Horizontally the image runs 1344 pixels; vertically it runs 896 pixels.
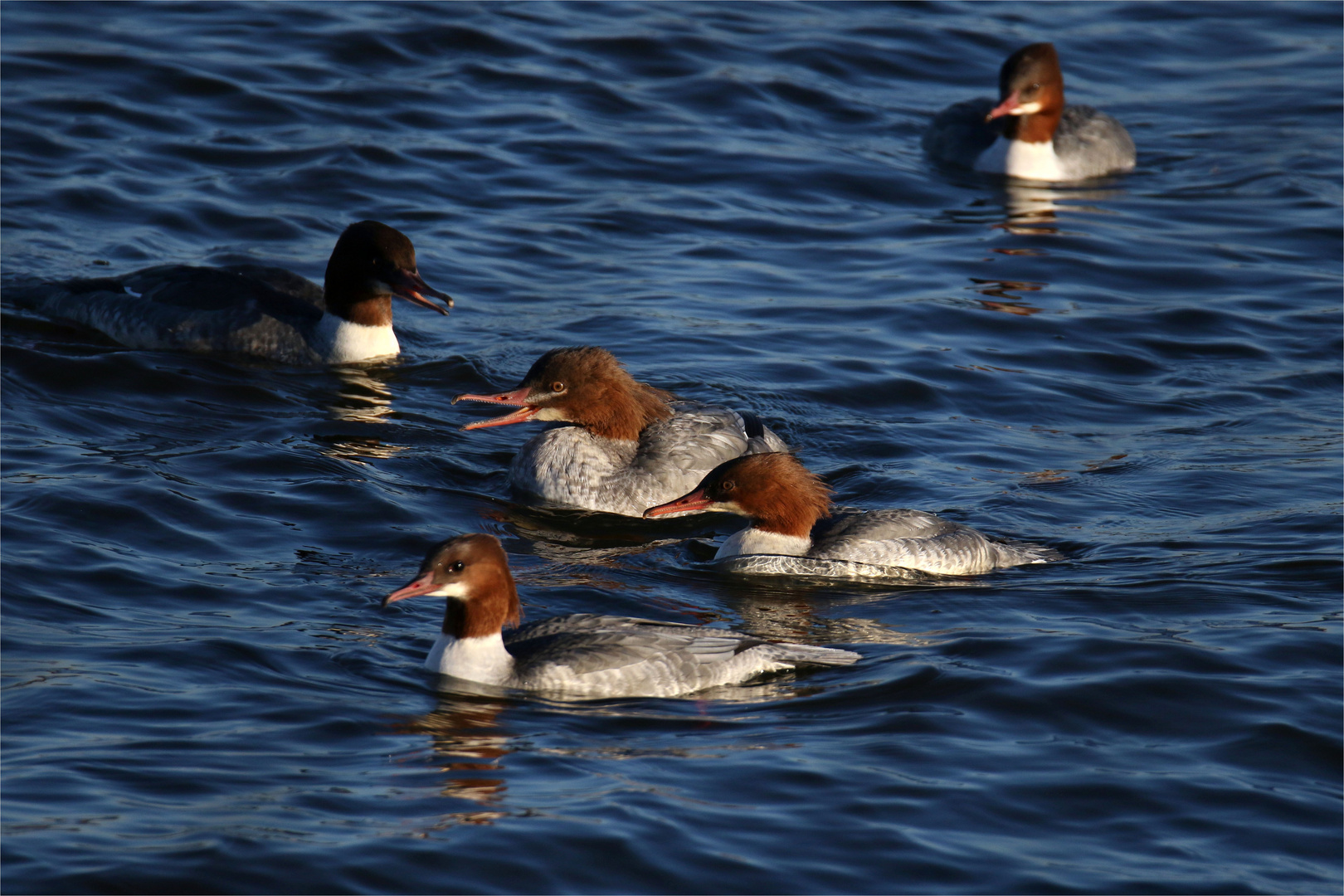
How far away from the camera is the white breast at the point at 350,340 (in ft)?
42.0

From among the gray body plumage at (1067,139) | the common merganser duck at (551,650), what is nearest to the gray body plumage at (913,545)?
the common merganser duck at (551,650)

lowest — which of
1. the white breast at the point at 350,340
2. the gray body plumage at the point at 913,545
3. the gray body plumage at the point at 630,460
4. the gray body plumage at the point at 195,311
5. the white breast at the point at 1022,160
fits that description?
the gray body plumage at the point at 913,545

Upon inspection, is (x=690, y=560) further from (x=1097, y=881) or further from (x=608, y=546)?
(x=1097, y=881)

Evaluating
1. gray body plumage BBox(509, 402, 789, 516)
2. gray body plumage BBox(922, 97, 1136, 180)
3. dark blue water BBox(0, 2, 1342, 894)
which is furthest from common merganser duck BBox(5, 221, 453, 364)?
gray body plumage BBox(922, 97, 1136, 180)

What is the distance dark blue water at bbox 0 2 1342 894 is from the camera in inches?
262

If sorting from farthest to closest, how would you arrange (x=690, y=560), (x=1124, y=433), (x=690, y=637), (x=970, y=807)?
(x=1124, y=433)
(x=690, y=560)
(x=690, y=637)
(x=970, y=807)

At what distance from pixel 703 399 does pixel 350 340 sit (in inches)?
108

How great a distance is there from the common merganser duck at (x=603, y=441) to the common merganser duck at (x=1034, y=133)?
7.80m

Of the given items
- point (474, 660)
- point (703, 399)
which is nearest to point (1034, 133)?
point (703, 399)

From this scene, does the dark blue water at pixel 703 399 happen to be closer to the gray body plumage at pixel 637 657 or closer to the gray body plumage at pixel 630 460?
the gray body plumage at pixel 637 657

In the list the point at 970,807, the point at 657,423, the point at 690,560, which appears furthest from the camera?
the point at 657,423

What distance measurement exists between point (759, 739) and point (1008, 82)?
11.7 meters

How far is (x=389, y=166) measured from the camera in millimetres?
16641

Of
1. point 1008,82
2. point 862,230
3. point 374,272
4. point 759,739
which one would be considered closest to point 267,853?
point 759,739
